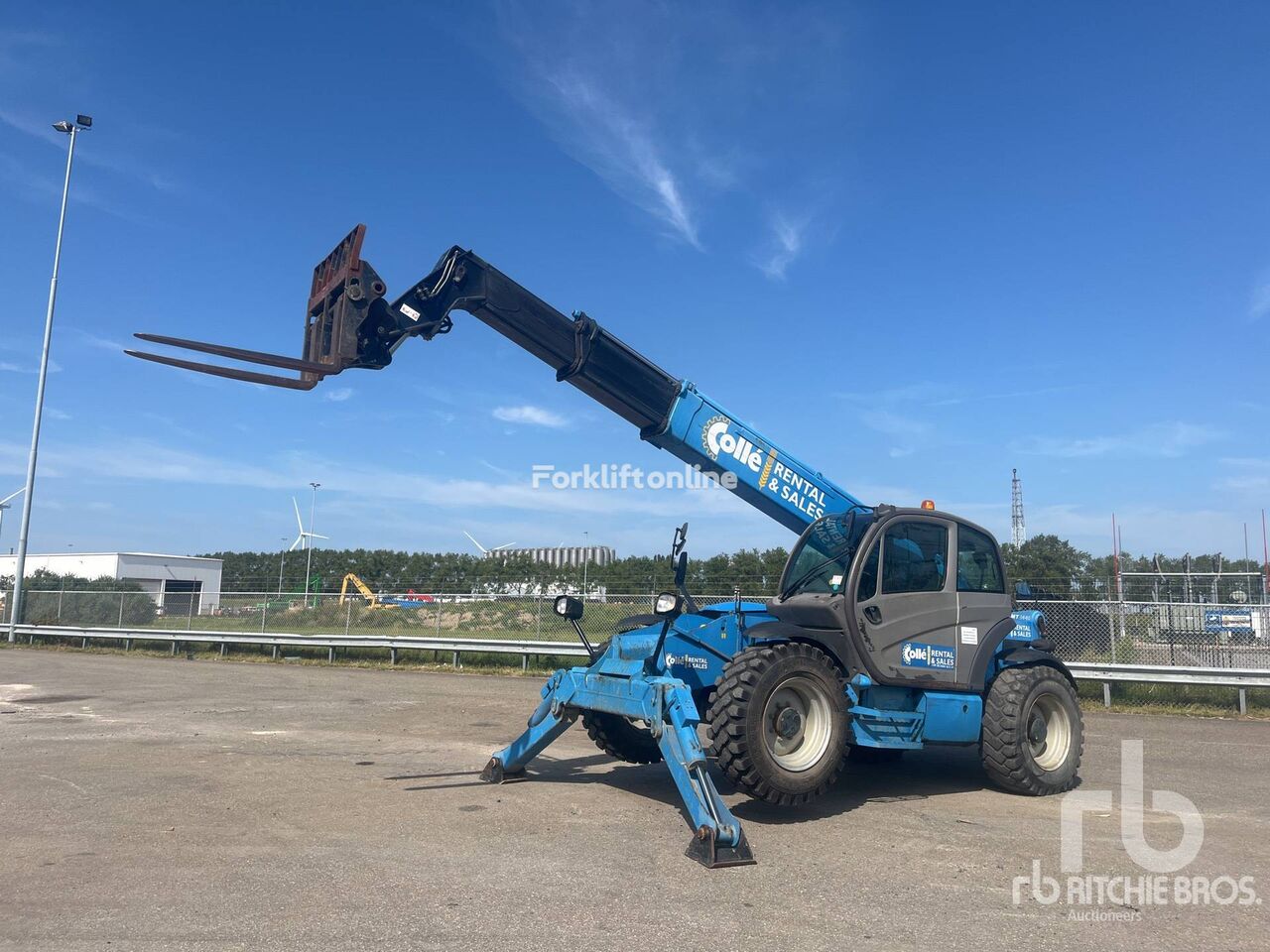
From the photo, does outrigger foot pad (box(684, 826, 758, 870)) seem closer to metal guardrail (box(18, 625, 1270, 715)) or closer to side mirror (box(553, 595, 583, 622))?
side mirror (box(553, 595, 583, 622))

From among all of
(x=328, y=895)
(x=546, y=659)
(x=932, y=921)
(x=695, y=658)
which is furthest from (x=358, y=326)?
(x=546, y=659)

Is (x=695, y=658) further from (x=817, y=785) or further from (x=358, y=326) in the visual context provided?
(x=358, y=326)

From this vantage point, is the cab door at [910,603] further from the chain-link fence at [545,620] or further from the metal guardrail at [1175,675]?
the metal guardrail at [1175,675]

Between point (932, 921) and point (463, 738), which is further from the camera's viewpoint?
point (463, 738)

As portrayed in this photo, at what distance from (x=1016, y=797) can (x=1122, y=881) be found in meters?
2.48

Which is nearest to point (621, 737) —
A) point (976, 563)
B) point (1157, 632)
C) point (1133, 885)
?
point (976, 563)

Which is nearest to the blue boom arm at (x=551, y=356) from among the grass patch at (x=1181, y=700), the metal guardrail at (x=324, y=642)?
the grass patch at (x=1181, y=700)

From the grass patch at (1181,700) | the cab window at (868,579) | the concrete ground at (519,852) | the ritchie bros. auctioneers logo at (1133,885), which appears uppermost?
the cab window at (868,579)

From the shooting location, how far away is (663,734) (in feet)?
20.2

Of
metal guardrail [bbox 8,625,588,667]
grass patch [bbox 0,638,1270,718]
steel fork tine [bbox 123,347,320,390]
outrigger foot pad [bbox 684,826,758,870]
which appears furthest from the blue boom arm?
metal guardrail [bbox 8,625,588,667]

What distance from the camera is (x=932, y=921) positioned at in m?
4.46

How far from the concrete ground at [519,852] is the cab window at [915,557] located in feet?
5.91

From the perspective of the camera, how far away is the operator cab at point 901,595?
7.09 m

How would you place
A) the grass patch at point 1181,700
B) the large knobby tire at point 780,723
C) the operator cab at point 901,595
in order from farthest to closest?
1. the grass patch at point 1181,700
2. the operator cab at point 901,595
3. the large knobby tire at point 780,723
